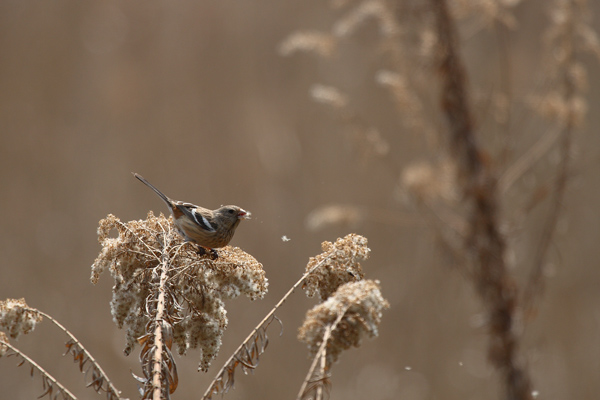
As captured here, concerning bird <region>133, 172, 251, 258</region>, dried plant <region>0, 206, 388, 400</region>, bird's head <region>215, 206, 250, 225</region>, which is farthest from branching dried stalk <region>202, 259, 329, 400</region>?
bird's head <region>215, 206, 250, 225</region>

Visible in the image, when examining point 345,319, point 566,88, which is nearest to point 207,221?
point 345,319

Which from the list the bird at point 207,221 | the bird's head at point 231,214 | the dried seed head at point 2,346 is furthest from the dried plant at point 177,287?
the bird's head at point 231,214

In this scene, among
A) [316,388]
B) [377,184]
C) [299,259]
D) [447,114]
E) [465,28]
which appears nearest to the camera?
[316,388]

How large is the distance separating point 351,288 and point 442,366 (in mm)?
4075

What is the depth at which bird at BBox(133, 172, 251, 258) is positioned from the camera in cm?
248

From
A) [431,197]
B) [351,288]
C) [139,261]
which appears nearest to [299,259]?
[431,197]

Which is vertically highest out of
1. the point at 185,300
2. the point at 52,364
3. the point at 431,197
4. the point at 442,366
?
the point at 442,366

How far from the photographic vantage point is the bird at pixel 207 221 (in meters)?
2.48

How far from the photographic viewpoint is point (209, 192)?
4.63 metres

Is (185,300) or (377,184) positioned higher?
(377,184)

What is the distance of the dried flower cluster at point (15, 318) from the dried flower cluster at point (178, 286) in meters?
0.20

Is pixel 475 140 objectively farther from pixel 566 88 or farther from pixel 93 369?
pixel 93 369

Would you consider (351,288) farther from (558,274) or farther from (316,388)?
(558,274)

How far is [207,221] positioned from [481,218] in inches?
52.2
